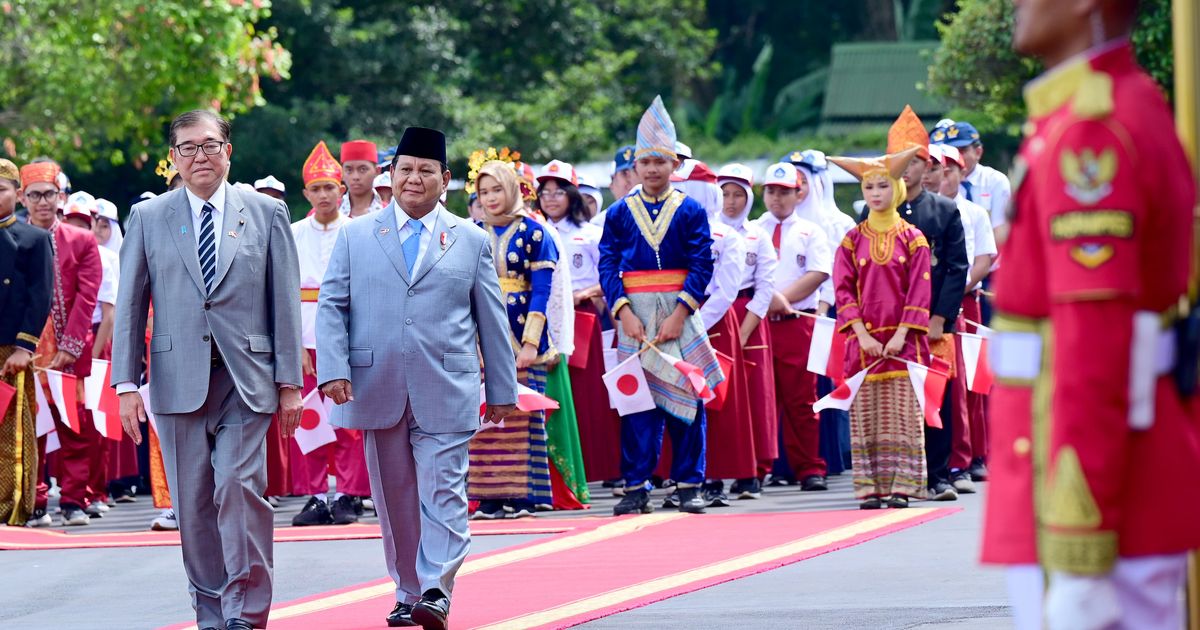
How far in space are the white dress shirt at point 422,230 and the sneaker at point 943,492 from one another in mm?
4755

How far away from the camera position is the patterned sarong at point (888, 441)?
437 inches

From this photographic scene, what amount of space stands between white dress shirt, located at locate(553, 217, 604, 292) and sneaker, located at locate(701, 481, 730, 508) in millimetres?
1857

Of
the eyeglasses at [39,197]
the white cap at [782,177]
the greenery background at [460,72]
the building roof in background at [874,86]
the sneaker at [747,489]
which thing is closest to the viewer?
the eyeglasses at [39,197]

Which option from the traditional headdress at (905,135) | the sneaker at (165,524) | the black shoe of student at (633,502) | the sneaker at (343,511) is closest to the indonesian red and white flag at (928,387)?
the traditional headdress at (905,135)

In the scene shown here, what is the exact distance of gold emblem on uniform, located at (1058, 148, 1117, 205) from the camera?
3.70 metres

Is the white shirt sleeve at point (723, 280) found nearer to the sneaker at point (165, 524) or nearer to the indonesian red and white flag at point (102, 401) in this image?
the sneaker at point (165, 524)

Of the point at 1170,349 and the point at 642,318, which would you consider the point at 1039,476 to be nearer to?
the point at 1170,349

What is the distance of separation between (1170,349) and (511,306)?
7658 mm

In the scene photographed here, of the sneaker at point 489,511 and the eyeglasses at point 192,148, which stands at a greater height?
the eyeglasses at point 192,148

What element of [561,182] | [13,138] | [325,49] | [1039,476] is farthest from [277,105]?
[1039,476]

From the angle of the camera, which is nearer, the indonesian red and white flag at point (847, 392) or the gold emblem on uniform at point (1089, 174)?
the gold emblem on uniform at point (1089, 174)

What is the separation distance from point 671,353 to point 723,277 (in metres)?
1.01

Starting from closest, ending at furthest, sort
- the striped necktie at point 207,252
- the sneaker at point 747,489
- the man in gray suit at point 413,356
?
1. the striped necktie at point 207,252
2. the man in gray suit at point 413,356
3. the sneaker at point 747,489

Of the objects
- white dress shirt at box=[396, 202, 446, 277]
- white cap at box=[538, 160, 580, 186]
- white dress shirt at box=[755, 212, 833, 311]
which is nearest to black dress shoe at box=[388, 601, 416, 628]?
white dress shirt at box=[396, 202, 446, 277]
